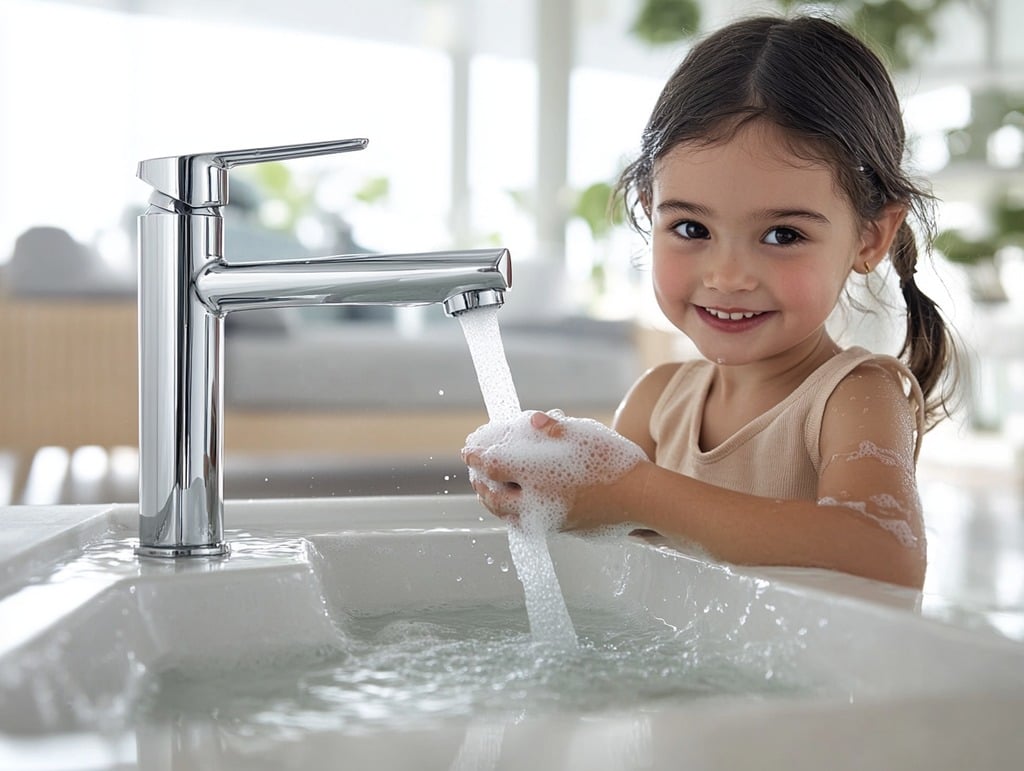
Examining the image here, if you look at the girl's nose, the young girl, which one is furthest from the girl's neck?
the girl's nose

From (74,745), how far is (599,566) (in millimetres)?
524

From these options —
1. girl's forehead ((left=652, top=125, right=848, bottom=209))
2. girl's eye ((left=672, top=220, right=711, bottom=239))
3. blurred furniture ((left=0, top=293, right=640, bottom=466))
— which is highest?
girl's forehead ((left=652, top=125, right=848, bottom=209))

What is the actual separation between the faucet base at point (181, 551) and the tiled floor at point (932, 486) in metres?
1.36

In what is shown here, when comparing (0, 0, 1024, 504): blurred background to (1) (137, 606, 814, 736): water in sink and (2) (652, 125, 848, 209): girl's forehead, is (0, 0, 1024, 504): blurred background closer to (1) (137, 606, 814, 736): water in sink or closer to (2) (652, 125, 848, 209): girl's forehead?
(2) (652, 125, 848, 209): girl's forehead

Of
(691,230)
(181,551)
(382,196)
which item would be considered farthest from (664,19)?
(181,551)

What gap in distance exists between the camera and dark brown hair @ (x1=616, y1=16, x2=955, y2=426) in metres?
0.96

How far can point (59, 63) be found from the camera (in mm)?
5926

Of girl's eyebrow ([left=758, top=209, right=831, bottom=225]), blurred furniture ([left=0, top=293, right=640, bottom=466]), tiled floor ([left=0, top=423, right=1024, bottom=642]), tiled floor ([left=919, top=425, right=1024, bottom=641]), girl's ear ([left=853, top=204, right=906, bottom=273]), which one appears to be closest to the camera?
tiled floor ([left=919, top=425, right=1024, bottom=641])

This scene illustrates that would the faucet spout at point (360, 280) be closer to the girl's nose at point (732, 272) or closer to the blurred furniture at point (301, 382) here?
the girl's nose at point (732, 272)

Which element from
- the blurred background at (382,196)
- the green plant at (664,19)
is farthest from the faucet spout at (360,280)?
the green plant at (664,19)

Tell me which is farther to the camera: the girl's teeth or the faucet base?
the girl's teeth

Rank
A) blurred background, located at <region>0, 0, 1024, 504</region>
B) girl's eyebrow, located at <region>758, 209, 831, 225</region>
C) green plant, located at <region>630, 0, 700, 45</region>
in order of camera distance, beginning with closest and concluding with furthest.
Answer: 1. girl's eyebrow, located at <region>758, 209, 831, 225</region>
2. blurred background, located at <region>0, 0, 1024, 504</region>
3. green plant, located at <region>630, 0, 700, 45</region>

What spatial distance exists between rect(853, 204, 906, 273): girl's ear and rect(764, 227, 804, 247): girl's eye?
114mm

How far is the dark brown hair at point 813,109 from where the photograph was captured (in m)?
0.96
